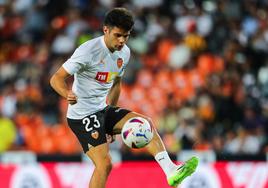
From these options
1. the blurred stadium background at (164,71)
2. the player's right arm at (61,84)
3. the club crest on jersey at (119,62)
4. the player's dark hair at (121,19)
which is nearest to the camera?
the player's right arm at (61,84)

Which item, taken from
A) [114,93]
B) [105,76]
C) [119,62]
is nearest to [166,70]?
[114,93]

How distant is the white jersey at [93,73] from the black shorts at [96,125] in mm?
58

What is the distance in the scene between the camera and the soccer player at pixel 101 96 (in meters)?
8.73

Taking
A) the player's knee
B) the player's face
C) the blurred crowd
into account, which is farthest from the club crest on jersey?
the blurred crowd

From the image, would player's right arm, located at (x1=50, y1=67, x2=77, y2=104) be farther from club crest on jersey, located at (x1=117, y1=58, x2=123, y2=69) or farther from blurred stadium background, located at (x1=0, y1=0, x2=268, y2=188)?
blurred stadium background, located at (x1=0, y1=0, x2=268, y2=188)

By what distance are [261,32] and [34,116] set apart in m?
4.34

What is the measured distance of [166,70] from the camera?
16.3 metres

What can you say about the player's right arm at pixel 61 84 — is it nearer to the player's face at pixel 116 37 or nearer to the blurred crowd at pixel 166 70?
the player's face at pixel 116 37

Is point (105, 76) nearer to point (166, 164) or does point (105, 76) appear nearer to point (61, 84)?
point (61, 84)

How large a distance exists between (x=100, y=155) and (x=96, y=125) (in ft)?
1.08

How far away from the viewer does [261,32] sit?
16844mm

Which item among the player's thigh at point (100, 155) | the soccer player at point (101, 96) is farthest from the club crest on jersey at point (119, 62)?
the player's thigh at point (100, 155)

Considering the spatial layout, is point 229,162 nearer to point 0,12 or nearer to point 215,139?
point 215,139

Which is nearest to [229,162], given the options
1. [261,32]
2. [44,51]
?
[261,32]
